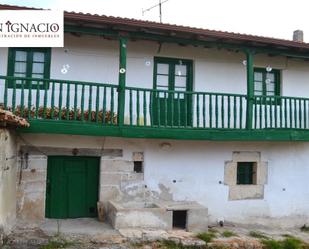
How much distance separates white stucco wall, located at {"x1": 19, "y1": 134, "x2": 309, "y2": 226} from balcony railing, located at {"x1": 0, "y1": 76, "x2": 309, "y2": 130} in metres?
0.65

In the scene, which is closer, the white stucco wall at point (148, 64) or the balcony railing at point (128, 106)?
the balcony railing at point (128, 106)

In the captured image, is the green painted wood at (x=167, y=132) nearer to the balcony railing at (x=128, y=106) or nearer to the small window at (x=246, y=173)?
the balcony railing at (x=128, y=106)

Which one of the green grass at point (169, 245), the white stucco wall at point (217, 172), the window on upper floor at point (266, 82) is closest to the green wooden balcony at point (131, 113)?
the window on upper floor at point (266, 82)

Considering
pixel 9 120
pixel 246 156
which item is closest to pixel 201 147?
pixel 246 156

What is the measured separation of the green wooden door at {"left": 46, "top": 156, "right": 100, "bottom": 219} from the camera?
9.44m

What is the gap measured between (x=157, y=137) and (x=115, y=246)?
2.66 meters

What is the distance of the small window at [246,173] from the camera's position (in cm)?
1080

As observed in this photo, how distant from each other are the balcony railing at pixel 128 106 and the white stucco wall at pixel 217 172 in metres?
0.65

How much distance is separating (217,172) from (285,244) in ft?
8.13

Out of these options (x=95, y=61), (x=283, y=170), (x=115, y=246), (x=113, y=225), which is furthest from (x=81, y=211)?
(x=283, y=170)

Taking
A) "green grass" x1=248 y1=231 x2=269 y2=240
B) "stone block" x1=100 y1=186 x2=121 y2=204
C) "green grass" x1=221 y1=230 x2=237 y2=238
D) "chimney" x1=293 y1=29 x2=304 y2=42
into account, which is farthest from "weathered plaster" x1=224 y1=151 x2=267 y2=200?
"chimney" x1=293 y1=29 x2=304 y2=42

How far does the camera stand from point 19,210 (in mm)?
9008

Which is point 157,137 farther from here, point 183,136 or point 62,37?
point 62,37

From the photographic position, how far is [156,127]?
916cm
